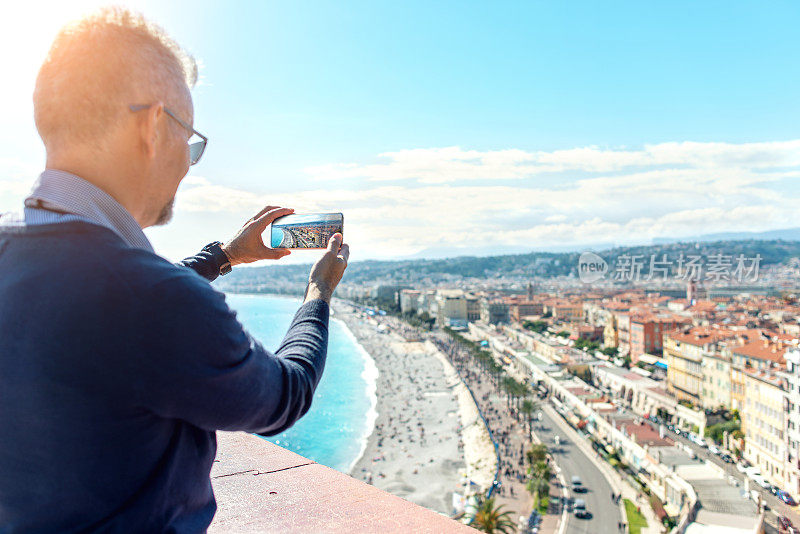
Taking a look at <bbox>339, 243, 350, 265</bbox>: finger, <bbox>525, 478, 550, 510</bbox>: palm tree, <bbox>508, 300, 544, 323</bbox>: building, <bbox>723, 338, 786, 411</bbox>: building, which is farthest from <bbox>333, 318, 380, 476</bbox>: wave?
<bbox>339, 243, 350, 265</bbox>: finger

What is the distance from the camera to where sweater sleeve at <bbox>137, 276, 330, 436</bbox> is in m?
0.43

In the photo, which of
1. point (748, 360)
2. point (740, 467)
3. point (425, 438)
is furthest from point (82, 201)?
point (748, 360)

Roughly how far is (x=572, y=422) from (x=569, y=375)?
4.47 metres

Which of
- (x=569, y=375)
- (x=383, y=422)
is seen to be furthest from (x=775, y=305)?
(x=383, y=422)

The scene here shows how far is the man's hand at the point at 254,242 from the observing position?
0.94 metres

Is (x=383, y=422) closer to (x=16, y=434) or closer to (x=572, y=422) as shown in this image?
(x=572, y=422)

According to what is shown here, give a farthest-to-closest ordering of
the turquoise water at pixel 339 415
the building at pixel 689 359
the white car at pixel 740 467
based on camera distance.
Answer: the building at pixel 689 359 < the turquoise water at pixel 339 415 < the white car at pixel 740 467

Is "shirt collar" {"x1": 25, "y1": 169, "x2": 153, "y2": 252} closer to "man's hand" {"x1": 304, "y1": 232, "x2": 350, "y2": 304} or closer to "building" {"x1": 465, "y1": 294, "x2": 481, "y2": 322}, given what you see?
"man's hand" {"x1": 304, "y1": 232, "x2": 350, "y2": 304}

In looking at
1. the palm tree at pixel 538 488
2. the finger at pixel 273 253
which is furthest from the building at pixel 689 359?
the finger at pixel 273 253

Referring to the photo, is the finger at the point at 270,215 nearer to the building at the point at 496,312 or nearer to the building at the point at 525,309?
the building at the point at 525,309

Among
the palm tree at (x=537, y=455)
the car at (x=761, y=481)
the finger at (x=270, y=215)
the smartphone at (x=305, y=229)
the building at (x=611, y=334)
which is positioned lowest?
the car at (x=761, y=481)

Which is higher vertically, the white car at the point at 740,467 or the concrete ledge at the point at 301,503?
the concrete ledge at the point at 301,503

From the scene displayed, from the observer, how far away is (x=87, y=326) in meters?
0.41

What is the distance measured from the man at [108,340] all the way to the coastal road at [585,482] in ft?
34.9
